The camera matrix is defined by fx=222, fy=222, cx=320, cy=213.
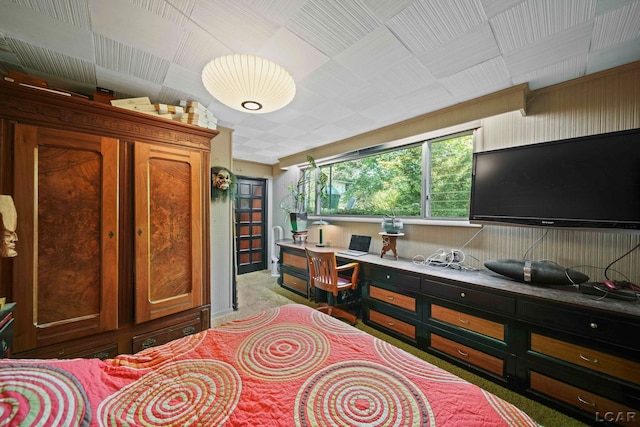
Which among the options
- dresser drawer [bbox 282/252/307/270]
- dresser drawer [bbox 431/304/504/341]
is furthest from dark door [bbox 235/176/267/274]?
dresser drawer [bbox 431/304/504/341]

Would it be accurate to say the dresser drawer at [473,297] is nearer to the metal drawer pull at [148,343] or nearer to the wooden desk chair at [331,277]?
the wooden desk chair at [331,277]

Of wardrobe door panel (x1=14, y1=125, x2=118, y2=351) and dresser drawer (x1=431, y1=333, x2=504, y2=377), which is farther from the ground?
wardrobe door panel (x1=14, y1=125, x2=118, y2=351)

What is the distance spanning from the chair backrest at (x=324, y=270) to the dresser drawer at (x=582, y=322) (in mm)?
1640

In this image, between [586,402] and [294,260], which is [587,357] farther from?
[294,260]

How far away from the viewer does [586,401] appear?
1448mm

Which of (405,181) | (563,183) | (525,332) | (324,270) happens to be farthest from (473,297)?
(405,181)

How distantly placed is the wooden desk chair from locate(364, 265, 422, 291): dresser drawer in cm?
17

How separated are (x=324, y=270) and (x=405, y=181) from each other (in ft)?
5.37

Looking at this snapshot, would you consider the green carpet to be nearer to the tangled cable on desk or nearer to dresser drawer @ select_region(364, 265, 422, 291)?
dresser drawer @ select_region(364, 265, 422, 291)

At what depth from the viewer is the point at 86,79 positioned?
75.1 inches

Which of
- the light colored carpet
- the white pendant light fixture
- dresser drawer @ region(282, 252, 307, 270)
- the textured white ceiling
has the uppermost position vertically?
the textured white ceiling

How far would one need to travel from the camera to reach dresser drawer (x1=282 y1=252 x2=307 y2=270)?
368 cm

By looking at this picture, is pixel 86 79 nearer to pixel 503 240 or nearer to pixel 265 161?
pixel 265 161

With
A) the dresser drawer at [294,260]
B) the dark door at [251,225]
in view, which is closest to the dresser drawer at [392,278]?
the dresser drawer at [294,260]
